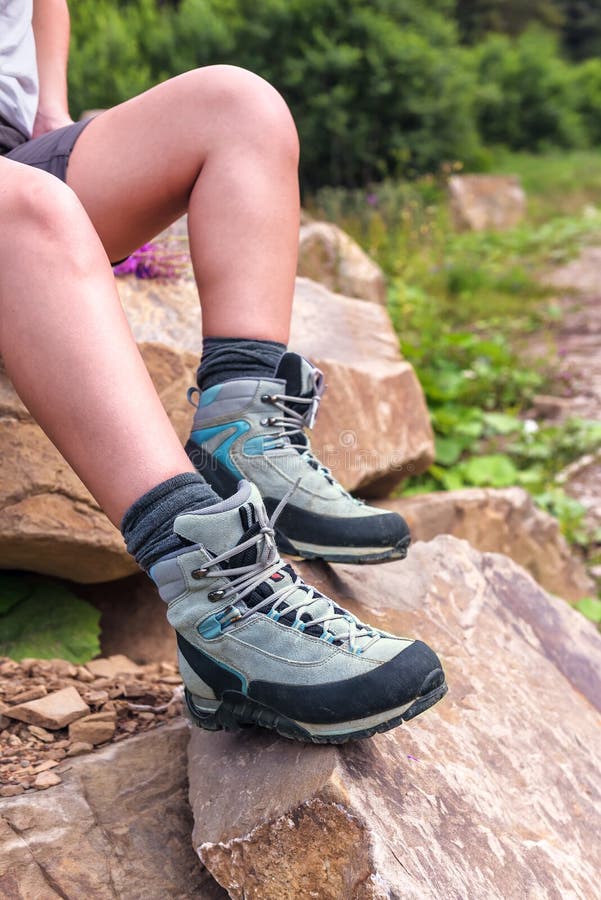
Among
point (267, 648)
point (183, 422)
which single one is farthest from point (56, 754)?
point (183, 422)

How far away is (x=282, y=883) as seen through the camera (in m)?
1.15

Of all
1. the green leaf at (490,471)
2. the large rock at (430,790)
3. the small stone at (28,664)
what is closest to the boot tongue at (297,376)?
the large rock at (430,790)

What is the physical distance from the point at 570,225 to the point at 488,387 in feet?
16.2

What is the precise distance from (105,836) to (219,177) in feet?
3.52

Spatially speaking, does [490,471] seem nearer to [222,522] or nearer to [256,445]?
[256,445]

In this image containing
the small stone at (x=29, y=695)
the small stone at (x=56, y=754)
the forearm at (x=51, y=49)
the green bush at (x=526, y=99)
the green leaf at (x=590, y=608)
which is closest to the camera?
the small stone at (x=56, y=754)

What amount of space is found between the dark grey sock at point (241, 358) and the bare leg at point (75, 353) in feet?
0.86

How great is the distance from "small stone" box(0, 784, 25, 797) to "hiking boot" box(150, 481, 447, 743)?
34 cm

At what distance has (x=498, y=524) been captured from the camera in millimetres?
2727

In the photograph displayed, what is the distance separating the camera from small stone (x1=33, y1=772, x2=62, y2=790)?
1.37 meters

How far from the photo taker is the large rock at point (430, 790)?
1.14 meters

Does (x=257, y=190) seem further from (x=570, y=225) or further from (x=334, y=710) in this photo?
(x=570, y=225)

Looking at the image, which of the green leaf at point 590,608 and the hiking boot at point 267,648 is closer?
the hiking boot at point 267,648

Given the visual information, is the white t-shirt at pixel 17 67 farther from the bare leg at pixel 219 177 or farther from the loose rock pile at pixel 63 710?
the loose rock pile at pixel 63 710
